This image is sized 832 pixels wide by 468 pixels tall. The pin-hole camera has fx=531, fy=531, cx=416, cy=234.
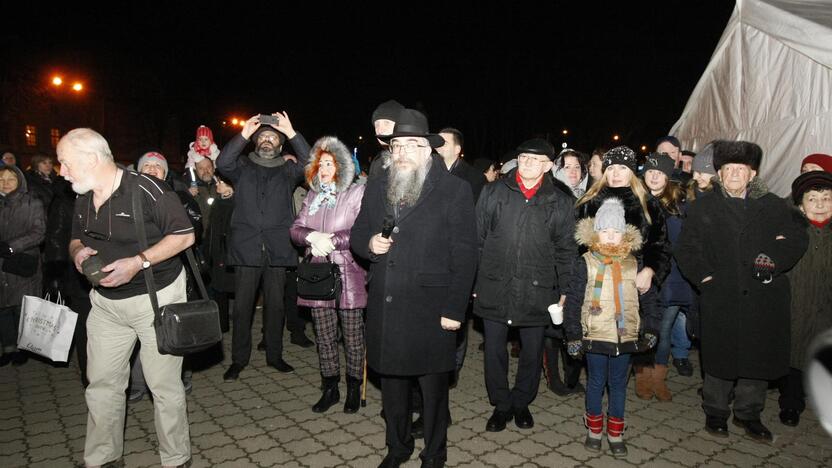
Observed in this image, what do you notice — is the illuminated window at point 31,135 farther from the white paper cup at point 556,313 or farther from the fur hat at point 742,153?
the fur hat at point 742,153

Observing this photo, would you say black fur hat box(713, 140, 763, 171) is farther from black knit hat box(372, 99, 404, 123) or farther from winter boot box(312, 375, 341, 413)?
winter boot box(312, 375, 341, 413)

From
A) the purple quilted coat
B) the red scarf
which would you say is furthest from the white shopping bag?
the red scarf

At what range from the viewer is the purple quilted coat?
4.61 meters

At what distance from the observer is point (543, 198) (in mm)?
A: 4391

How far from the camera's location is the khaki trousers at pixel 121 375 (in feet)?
11.5

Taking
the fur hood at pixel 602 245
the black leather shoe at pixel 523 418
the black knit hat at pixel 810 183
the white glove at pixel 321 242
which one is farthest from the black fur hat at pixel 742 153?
the white glove at pixel 321 242

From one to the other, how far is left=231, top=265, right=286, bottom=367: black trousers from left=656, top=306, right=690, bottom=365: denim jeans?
3.91 metres

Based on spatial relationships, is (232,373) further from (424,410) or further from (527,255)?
(527,255)

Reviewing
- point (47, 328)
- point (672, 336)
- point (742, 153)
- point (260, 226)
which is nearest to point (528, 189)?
point (742, 153)

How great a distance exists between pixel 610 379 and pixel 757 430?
56.9 inches

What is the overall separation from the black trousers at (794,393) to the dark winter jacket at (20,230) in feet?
25.0

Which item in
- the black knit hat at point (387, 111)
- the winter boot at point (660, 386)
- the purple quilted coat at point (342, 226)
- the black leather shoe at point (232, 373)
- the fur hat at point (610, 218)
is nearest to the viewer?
the fur hat at point (610, 218)

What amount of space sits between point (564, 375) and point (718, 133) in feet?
14.5

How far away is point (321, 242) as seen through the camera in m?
4.41
